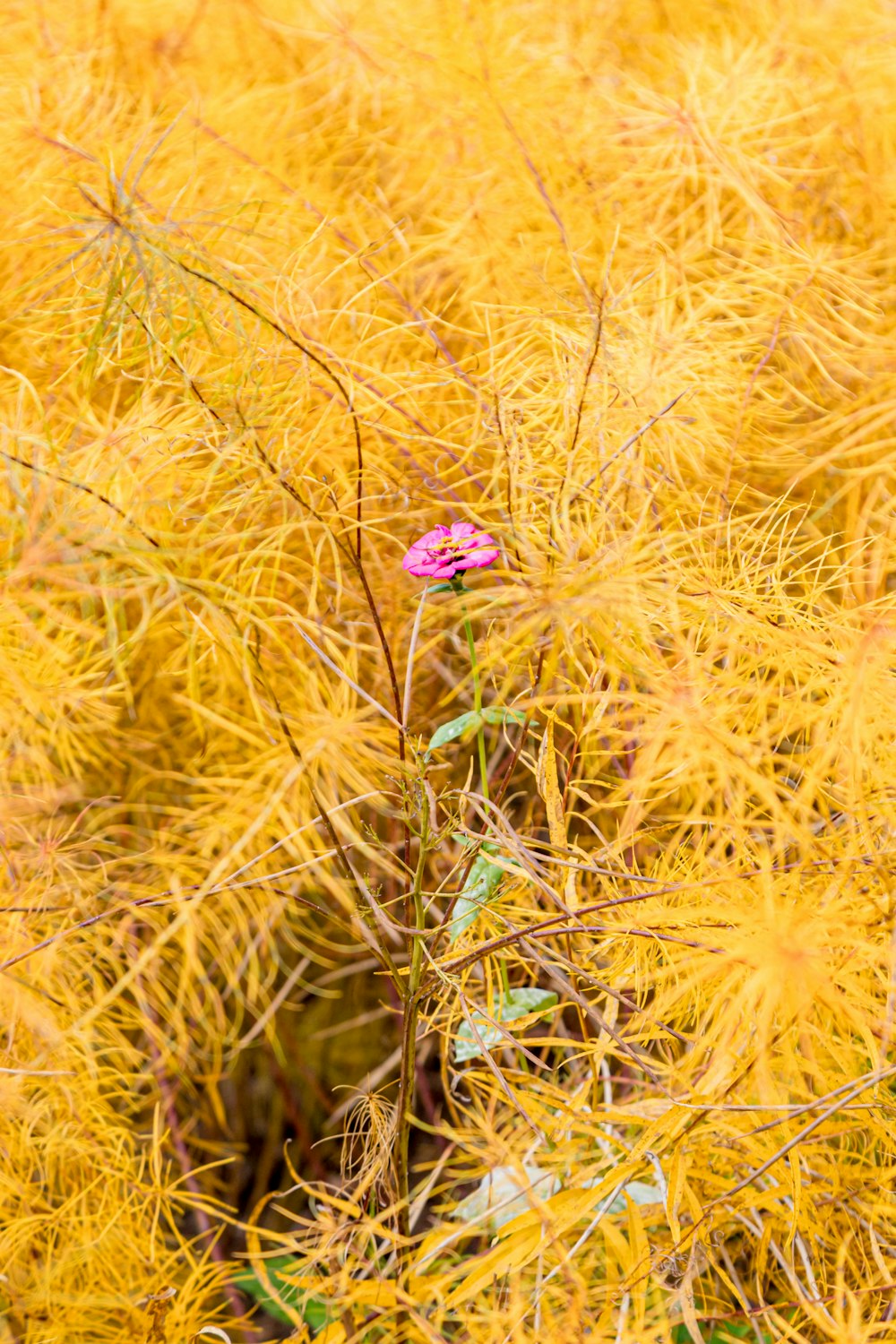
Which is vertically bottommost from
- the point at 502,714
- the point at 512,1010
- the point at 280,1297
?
the point at 280,1297

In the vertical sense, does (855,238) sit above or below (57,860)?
above

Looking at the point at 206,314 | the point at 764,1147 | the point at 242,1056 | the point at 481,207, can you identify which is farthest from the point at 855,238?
the point at 242,1056

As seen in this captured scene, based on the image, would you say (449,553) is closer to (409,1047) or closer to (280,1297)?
(409,1047)

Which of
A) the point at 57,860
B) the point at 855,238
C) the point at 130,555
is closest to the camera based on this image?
the point at 130,555

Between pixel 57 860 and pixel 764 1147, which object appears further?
pixel 57 860

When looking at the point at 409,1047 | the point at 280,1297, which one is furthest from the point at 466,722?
the point at 280,1297

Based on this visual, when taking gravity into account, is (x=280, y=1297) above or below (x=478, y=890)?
below

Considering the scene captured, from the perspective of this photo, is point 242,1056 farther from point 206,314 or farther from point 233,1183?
point 206,314
